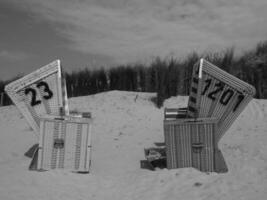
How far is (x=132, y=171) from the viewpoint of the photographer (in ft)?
17.6

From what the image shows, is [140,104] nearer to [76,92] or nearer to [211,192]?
[76,92]

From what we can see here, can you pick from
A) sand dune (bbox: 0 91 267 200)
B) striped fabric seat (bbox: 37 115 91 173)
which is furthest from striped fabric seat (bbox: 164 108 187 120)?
striped fabric seat (bbox: 37 115 91 173)

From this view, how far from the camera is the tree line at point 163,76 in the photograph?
11117 mm

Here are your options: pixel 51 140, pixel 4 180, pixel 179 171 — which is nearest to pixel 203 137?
pixel 179 171

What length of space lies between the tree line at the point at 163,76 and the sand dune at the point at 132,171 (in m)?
1.43

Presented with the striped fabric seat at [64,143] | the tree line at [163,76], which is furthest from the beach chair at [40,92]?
the tree line at [163,76]

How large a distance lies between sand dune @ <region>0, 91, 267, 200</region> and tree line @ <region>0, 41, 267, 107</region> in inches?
56.4

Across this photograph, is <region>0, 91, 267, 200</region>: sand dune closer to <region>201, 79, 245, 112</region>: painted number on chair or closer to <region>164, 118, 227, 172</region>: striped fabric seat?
<region>164, 118, 227, 172</region>: striped fabric seat

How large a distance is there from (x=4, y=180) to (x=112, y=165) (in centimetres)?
209

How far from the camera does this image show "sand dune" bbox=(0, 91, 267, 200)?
3.83m

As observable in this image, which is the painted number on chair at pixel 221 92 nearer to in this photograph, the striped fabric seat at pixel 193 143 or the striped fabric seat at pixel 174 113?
the striped fabric seat at pixel 193 143

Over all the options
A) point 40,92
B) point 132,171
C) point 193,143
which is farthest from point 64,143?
point 193,143

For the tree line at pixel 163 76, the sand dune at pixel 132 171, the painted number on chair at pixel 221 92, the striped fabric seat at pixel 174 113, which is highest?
the tree line at pixel 163 76

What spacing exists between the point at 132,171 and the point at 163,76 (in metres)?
6.64
